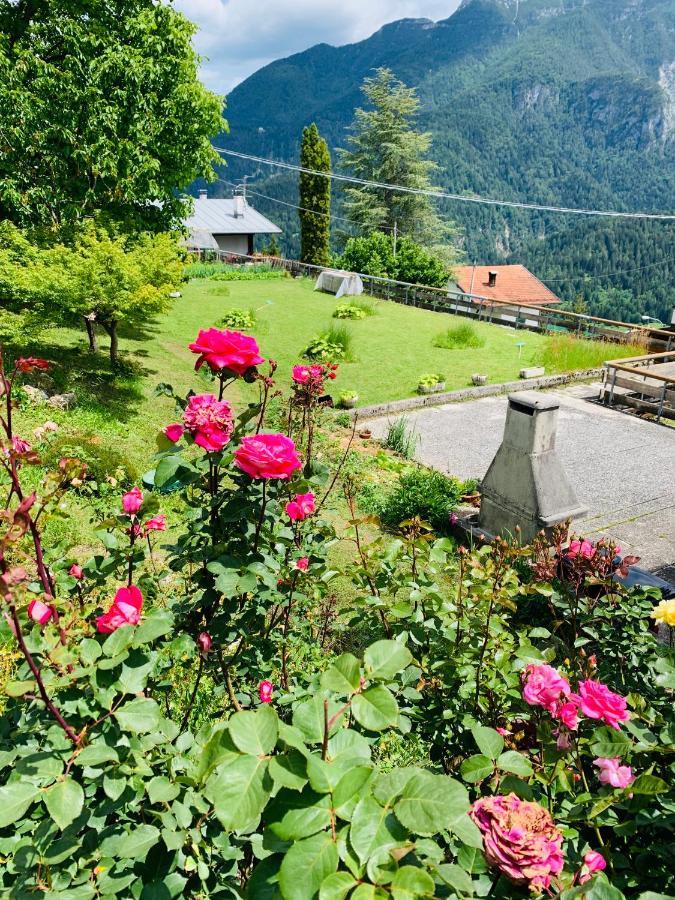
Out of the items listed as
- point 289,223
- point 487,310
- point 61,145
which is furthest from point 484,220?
point 61,145

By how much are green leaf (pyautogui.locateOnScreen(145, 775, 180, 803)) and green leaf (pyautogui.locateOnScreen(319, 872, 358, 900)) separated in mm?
465

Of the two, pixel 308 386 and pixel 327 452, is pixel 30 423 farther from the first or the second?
pixel 308 386

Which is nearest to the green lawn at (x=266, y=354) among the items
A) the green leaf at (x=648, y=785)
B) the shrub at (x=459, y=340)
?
the shrub at (x=459, y=340)

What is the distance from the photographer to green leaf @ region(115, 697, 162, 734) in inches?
43.0

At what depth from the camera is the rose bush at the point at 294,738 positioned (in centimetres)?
81

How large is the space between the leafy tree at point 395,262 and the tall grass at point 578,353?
830 centimetres

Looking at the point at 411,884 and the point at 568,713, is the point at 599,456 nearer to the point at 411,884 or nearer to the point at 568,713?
the point at 568,713

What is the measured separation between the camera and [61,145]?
1042cm

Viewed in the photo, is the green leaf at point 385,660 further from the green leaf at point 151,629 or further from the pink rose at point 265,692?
the pink rose at point 265,692

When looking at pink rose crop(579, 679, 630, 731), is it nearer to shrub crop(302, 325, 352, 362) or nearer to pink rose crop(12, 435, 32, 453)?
pink rose crop(12, 435, 32, 453)

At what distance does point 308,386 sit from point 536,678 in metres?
2.04

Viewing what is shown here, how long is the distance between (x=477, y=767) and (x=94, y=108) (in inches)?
470

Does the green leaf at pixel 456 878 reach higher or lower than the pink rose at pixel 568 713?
higher

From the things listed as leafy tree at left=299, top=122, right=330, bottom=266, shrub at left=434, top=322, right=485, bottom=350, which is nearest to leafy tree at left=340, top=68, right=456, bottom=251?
leafy tree at left=299, top=122, right=330, bottom=266
